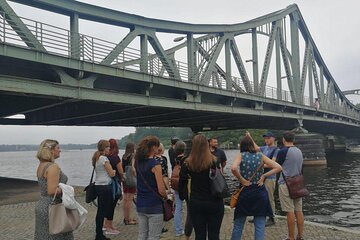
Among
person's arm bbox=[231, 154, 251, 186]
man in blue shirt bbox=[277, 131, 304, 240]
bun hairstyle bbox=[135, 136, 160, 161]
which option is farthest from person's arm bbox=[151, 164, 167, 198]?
man in blue shirt bbox=[277, 131, 304, 240]

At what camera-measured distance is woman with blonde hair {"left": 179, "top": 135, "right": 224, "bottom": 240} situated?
3.87 m

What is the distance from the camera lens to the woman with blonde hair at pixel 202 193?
12.7ft

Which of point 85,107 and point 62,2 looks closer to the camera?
point 62,2

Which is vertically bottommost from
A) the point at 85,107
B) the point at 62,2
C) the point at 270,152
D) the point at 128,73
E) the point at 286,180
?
the point at 286,180

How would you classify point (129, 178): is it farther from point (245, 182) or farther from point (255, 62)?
point (255, 62)

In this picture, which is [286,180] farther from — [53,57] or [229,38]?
[229,38]

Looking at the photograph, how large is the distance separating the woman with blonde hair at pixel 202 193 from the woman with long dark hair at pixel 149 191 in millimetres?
373

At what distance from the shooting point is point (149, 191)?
4.18 metres

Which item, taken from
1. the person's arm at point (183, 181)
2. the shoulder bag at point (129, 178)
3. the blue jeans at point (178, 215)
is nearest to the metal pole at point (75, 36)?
the shoulder bag at point (129, 178)

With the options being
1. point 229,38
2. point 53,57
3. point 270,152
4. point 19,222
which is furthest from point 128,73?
point 229,38

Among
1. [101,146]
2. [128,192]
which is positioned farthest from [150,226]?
[128,192]

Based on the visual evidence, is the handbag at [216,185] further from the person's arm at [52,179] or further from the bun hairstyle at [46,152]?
the bun hairstyle at [46,152]

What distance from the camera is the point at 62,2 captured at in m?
14.2

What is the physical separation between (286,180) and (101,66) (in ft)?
32.9
